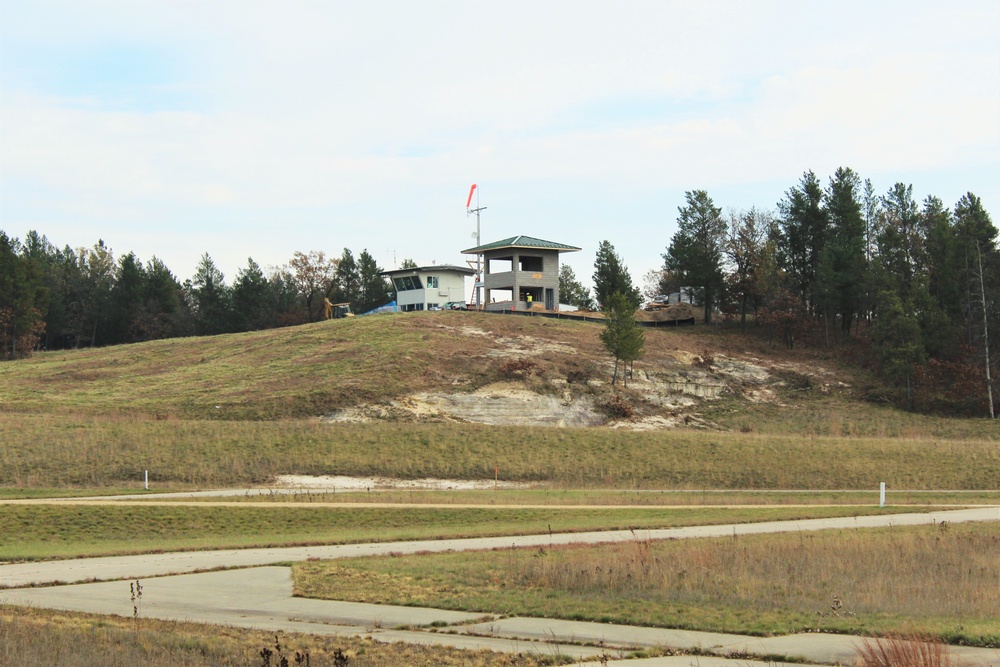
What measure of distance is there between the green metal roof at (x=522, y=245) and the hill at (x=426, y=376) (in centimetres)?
837

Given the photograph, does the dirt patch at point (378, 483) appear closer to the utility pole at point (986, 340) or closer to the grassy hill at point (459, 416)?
the grassy hill at point (459, 416)

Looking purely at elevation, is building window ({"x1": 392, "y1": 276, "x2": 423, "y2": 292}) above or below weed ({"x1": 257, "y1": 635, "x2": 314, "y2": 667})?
above

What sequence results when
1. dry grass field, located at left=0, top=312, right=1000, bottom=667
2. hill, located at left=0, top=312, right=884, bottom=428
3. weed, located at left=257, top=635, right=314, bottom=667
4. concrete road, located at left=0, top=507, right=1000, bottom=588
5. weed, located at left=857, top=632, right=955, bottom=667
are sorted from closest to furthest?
weed, located at left=857, top=632, right=955, bottom=667
weed, located at left=257, top=635, right=314, bottom=667
dry grass field, located at left=0, top=312, right=1000, bottom=667
concrete road, located at left=0, top=507, right=1000, bottom=588
hill, located at left=0, top=312, right=884, bottom=428

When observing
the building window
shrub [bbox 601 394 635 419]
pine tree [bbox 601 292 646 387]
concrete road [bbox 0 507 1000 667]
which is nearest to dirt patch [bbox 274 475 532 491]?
concrete road [bbox 0 507 1000 667]

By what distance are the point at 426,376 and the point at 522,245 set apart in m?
29.2

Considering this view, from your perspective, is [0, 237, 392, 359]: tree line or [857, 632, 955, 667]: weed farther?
[0, 237, 392, 359]: tree line

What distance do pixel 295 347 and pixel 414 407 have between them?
2179cm

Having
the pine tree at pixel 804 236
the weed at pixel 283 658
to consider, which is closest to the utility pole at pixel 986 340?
the pine tree at pixel 804 236

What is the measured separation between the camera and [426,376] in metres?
66.6

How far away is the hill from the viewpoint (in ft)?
202

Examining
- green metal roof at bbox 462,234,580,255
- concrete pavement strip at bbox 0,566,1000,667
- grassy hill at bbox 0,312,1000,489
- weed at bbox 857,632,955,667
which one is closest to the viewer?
weed at bbox 857,632,955,667

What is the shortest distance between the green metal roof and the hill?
8.37m

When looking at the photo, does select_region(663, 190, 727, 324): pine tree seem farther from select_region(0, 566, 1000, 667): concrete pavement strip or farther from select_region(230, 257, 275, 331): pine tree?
select_region(0, 566, 1000, 667): concrete pavement strip

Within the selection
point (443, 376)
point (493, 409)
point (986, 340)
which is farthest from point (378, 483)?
point (986, 340)
